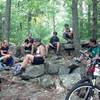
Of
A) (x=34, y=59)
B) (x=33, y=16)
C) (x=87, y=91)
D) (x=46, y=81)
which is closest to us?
(x=87, y=91)

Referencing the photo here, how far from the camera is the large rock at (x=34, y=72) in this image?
11242mm

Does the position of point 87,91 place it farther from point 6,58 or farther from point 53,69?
point 6,58

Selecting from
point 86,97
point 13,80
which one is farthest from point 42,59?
point 86,97

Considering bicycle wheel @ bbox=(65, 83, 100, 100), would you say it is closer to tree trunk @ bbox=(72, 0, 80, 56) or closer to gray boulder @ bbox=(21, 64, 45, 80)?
gray boulder @ bbox=(21, 64, 45, 80)

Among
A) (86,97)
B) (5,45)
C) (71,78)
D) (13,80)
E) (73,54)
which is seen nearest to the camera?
(86,97)

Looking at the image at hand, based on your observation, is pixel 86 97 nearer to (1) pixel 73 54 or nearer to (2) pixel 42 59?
(2) pixel 42 59

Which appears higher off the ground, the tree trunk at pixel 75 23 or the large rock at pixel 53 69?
the tree trunk at pixel 75 23

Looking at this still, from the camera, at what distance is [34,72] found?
11.3m

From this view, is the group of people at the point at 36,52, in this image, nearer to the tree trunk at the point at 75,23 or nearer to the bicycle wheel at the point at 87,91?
the tree trunk at the point at 75,23

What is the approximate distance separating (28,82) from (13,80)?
1.78 feet

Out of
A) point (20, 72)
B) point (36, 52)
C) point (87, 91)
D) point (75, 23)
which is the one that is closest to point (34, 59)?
point (36, 52)

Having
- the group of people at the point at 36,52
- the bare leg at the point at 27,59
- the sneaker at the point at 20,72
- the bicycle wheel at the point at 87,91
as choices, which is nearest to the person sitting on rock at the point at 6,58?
the group of people at the point at 36,52

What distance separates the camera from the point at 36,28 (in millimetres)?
31359

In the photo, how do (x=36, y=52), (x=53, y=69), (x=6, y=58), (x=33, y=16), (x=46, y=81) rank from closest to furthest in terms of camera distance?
(x=46, y=81) → (x=53, y=69) → (x=36, y=52) → (x=6, y=58) → (x=33, y=16)
